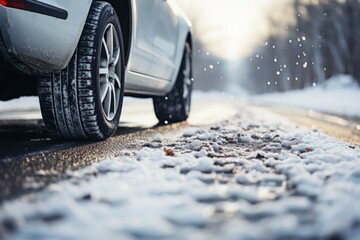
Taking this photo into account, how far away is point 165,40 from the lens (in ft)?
15.5

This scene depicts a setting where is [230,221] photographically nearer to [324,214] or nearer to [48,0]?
[324,214]

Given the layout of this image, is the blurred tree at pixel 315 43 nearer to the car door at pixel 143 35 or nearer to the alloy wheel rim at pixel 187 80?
the alloy wheel rim at pixel 187 80

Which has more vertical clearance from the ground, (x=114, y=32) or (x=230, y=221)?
(x=114, y=32)

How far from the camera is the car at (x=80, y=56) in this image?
2.55 m

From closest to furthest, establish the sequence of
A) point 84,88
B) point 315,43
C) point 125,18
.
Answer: point 84,88
point 125,18
point 315,43

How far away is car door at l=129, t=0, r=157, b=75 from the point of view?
12.2 feet

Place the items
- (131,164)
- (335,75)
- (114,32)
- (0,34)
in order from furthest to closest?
(335,75)
(114,32)
(0,34)
(131,164)

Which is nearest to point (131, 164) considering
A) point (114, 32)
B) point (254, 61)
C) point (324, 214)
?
point (324, 214)

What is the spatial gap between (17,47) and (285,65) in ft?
168

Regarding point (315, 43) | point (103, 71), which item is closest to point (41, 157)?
point (103, 71)

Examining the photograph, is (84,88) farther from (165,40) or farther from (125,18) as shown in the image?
(165,40)

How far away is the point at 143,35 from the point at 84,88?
1082mm

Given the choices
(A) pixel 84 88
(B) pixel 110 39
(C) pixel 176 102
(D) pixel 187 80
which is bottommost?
(C) pixel 176 102

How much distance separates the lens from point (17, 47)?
252cm
